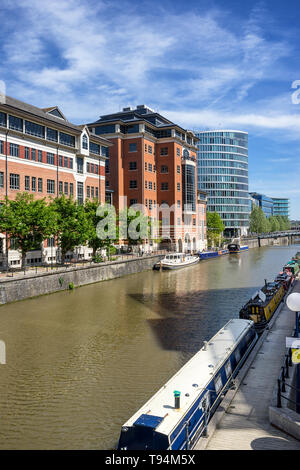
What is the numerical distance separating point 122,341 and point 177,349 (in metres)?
3.65

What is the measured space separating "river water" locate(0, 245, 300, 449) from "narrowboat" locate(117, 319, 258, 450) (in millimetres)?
2809

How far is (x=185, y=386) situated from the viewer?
12844 millimetres

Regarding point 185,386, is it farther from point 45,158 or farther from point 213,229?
point 213,229

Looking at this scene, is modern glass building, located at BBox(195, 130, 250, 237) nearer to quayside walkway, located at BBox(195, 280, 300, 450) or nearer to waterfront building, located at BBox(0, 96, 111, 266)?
waterfront building, located at BBox(0, 96, 111, 266)

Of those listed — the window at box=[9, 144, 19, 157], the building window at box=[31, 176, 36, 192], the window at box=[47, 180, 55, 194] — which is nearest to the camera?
the window at box=[9, 144, 19, 157]

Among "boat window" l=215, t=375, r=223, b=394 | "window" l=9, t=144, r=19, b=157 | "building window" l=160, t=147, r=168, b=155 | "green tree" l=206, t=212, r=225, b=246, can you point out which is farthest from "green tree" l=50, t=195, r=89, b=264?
"green tree" l=206, t=212, r=225, b=246

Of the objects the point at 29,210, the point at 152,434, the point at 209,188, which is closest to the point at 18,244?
the point at 29,210

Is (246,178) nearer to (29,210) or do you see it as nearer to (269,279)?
(269,279)

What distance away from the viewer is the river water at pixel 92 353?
47.2 feet

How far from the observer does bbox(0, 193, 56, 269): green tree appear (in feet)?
129

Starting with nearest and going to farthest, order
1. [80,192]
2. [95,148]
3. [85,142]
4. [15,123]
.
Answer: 1. [15,123]
2. [85,142]
3. [80,192]
4. [95,148]

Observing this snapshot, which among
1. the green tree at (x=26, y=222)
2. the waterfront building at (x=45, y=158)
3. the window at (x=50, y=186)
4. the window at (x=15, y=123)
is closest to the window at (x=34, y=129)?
the waterfront building at (x=45, y=158)

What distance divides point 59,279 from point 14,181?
45.0 ft

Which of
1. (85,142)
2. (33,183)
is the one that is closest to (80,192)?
(85,142)
